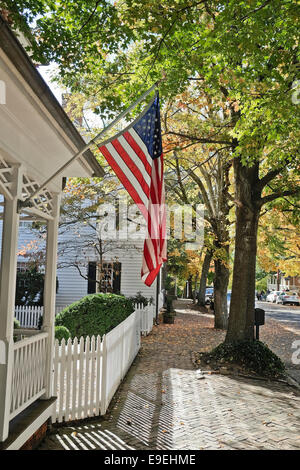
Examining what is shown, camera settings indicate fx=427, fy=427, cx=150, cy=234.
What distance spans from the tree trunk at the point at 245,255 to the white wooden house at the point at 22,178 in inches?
279

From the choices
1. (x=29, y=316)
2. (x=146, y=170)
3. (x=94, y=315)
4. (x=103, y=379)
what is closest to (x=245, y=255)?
(x=94, y=315)

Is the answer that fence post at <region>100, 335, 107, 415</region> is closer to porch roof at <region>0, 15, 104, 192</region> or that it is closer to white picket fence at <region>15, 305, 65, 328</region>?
porch roof at <region>0, 15, 104, 192</region>

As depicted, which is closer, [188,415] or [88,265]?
[188,415]

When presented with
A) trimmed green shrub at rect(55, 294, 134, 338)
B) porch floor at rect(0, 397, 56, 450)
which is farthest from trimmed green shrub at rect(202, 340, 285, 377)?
porch floor at rect(0, 397, 56, 450)

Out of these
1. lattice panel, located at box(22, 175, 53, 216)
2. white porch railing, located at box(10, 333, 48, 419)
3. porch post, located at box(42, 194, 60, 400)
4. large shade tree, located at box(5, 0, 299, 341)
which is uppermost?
large shade tree, located at box(5, 0, 299, 341)

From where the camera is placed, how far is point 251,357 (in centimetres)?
1120

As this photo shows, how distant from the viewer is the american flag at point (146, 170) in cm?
509

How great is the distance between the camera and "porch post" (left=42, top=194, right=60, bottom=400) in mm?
6426

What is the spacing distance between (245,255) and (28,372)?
824 cm

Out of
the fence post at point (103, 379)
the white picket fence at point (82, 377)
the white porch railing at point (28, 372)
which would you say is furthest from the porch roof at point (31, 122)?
the fence post at point (103, 379)

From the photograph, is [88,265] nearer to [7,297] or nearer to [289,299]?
[7,297]
